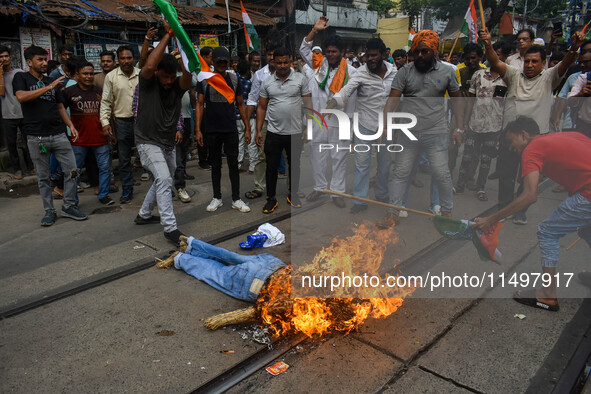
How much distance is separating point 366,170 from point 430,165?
0.91 m

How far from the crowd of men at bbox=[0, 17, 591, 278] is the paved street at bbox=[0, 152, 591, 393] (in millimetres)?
860

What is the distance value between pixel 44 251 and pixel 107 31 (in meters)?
6.67

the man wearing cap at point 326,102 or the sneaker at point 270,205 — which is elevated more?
the man wearing cap at point 326,102

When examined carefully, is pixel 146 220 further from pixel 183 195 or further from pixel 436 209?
pixel 436 209

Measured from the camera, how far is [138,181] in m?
7.54

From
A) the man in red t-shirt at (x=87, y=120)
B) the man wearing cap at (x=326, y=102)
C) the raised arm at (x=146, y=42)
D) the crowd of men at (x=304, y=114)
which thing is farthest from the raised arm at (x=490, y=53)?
the man in red t-shirt at (x=87, y=120)

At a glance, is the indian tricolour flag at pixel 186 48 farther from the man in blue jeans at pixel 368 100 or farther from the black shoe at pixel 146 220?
the black shoe at pixel 146 220

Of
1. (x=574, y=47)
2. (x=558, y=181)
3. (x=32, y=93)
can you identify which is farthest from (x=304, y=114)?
(x=558, y=181)

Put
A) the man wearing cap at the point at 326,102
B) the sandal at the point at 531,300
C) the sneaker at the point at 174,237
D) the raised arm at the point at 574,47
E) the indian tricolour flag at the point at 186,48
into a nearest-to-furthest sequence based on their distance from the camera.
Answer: the sandal at the point at 531,300, the indian tricolour flag at the point at 186,48, the raised arm at the point at 574,47, the sneaker at the point at 174,237, the man wearing cap at the point at 326,102

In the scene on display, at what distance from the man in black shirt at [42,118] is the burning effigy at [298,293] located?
2.54 m

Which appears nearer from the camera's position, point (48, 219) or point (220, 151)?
point (48, 219)

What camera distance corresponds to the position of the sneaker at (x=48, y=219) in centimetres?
536

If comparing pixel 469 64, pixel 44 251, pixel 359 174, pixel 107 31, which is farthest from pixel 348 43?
pixel 44 251

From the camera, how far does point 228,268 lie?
3699mm
